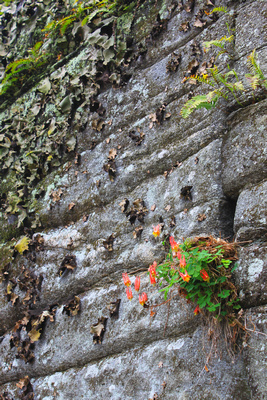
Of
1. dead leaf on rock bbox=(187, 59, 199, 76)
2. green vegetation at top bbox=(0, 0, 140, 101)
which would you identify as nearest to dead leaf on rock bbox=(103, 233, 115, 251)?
dead leaf on rock bbox=(187, 59, 199, 76)

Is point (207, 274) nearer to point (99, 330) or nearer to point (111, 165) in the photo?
point (99, 330)

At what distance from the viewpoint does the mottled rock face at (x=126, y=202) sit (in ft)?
9.27

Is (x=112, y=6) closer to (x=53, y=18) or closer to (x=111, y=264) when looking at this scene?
(x=53, y=18)

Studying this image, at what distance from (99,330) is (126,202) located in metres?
1.41

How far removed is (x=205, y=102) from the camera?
3.10m

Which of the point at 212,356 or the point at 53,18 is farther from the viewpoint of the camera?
the point at 53,18

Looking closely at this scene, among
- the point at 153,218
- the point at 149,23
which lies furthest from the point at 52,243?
the point at 149,23

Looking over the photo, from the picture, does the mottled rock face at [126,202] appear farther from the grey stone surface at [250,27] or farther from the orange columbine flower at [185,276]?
the orange columbine flower at [185,276]

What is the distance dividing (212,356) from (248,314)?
0.44 metres

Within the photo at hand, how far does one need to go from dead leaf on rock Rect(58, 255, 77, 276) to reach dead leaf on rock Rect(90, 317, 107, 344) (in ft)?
2.85

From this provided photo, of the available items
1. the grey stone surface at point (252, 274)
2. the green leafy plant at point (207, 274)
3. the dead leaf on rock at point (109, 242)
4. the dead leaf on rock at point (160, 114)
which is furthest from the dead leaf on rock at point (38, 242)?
the grey stone surface at point (252, 274)

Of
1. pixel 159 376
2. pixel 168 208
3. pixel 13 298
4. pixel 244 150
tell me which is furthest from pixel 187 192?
pixel 13 298

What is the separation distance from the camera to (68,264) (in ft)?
14.1

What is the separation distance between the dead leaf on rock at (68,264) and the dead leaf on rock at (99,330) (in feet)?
2.85
